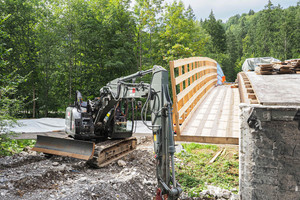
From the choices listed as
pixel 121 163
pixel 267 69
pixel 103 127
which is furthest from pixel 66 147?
pixel 267 69

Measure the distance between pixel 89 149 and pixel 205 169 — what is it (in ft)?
11.7

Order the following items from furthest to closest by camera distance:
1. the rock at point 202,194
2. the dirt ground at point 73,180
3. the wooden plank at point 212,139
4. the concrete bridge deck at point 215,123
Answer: the dirt ground at point 73,180 < the rock at point 202,194 < the concrete bridge deck at point 215,123 < the wooden plank at point 212,139

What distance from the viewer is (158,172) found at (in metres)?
4.12

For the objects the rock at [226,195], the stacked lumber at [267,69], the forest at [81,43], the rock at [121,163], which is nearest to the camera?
the rock at [226,195]

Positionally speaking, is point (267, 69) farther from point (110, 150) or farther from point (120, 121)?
point (110, 150)

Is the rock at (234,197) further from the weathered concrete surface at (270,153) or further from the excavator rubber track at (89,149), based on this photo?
the excavator rubber track at (89,149)

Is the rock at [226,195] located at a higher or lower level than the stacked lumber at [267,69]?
lower

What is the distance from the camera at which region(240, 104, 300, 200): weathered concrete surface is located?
233 centimetres

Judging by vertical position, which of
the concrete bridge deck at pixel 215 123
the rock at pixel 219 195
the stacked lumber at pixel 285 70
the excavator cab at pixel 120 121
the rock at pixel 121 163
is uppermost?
the stacked lumber at pixel 285 70

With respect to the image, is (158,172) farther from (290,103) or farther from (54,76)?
(54,76)

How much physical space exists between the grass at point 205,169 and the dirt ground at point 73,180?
94cm

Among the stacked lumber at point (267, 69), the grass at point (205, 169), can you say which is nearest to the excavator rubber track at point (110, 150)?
the grass at point (205, 169)

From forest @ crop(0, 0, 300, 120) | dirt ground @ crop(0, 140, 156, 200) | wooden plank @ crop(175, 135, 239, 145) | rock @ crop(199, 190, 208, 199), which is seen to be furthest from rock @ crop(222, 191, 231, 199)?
forest @ crop(0, 0, 300, 120)

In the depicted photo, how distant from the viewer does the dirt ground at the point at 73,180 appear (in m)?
5.46
